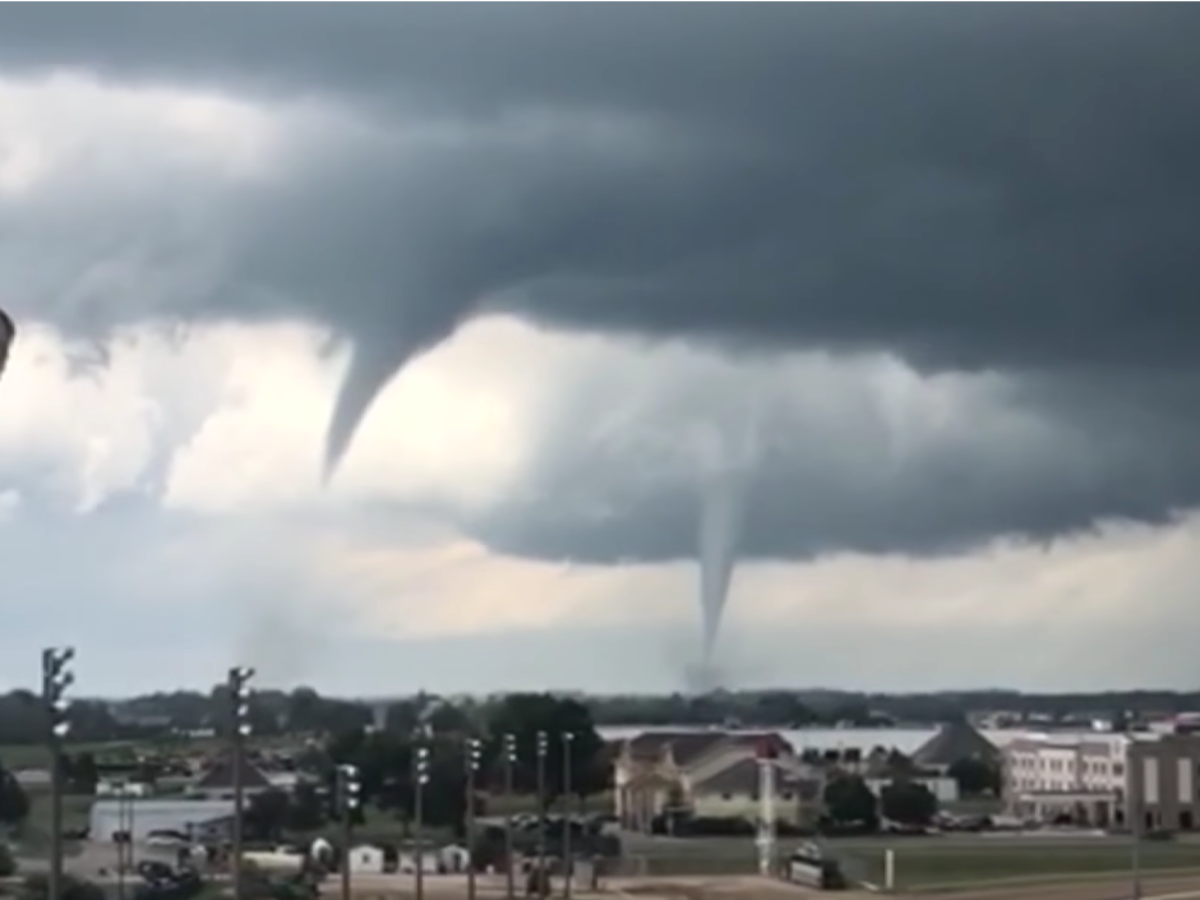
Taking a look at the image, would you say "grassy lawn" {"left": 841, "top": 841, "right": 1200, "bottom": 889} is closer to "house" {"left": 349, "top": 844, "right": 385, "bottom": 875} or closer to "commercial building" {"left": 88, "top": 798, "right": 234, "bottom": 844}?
"house" {"left": 349, "top": 844, "right": 385, "bottom": 875}

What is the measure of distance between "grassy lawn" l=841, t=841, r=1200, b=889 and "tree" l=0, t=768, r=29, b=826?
50.1 m

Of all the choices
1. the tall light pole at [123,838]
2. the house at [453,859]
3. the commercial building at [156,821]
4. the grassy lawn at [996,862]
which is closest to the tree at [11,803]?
the commercial building at [156,821]

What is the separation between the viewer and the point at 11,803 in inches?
7215

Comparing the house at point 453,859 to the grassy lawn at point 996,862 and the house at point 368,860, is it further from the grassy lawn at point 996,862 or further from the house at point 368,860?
the grassy lawn at point 996,862

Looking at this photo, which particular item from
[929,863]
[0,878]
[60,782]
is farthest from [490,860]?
[60,782]

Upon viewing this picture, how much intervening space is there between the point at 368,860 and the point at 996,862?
3651 cm

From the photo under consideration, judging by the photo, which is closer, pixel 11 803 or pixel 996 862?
pixel 996 862

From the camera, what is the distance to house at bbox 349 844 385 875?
16993cm

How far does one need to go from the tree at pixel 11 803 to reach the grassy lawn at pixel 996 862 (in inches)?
1972

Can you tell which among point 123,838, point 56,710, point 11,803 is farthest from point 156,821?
point 56,710

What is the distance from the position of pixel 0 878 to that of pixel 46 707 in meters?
76.3

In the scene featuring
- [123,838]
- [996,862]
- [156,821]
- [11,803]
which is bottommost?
[996,862]

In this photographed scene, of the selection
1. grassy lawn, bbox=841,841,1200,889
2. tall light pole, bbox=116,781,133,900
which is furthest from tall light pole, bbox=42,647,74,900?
grassy lawn, bbox=841,841,1200,889

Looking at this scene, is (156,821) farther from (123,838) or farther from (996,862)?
(996,862)
